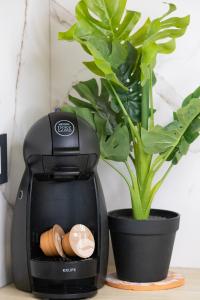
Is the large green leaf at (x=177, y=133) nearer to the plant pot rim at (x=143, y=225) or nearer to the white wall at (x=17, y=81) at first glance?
the plant pot rim at (x=143, y=225)

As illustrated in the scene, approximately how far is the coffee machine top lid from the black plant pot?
0.21m

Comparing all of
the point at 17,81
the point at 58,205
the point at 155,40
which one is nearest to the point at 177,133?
the point at 155,40

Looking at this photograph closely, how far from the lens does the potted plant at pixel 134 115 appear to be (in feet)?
5.15

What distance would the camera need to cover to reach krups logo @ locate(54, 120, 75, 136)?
150 cm

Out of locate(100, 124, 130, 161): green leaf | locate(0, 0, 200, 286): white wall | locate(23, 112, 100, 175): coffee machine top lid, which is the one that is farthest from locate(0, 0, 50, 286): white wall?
locate(100, 124, 130, 161): green leaf

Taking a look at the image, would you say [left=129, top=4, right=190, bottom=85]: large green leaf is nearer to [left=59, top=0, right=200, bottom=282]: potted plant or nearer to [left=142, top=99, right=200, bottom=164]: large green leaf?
[left=59, top=0, right=200, bottom=282]: potted plant

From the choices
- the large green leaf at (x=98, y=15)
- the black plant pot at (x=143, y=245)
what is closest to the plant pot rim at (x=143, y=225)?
the black plant pot at (x=143, y=245)

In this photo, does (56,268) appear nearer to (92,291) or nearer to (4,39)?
(92,291)

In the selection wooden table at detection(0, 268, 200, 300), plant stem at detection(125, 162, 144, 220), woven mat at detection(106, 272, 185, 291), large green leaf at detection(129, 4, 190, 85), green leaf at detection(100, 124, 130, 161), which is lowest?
wooden table at detection(0, 268, 200, 300)

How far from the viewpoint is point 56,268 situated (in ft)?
4.93

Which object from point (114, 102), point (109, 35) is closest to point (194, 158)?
point (114, 102)

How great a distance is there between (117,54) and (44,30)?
1.25ft

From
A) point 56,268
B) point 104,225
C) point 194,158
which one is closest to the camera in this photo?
point 56,268

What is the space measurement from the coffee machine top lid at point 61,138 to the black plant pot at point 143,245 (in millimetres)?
211
